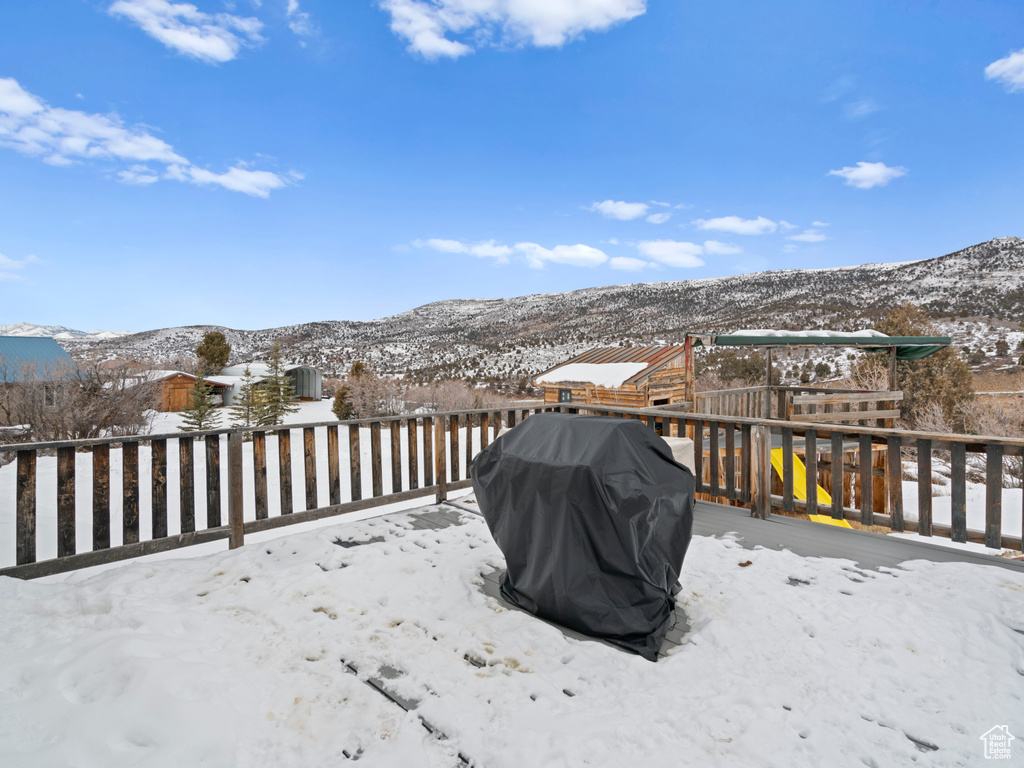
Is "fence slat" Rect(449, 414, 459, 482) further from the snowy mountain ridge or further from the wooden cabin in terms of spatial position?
the snowy mountain ridge

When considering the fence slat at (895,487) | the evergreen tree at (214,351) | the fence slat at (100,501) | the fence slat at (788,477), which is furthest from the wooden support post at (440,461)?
the evergreen tree at (214,351)

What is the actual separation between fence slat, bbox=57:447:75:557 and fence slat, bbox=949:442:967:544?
560 centimetres

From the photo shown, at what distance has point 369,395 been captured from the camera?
968 inches

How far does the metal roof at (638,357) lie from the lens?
13.3 metres

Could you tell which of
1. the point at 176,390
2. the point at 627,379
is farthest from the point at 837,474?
the point at 176,390

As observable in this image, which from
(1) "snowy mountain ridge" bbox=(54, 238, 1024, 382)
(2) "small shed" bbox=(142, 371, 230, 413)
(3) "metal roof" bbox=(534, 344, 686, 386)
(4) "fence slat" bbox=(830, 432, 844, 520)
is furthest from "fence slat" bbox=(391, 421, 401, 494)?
(1) "snowy mountain ridge" bbox=(54, 238, 1024, 382)

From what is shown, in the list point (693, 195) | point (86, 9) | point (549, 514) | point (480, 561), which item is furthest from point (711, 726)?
point (693, 195)

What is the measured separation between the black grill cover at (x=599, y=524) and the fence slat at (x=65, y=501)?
2701 millimetres

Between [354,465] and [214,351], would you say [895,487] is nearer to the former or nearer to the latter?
[354,465]

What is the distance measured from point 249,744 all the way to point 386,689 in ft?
1.62

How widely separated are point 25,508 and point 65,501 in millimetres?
179

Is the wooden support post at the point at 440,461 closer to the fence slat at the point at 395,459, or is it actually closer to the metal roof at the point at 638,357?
the fence slat at the point at 395,459

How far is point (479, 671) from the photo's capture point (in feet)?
7.00

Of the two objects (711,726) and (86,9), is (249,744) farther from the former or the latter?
(86,9)
